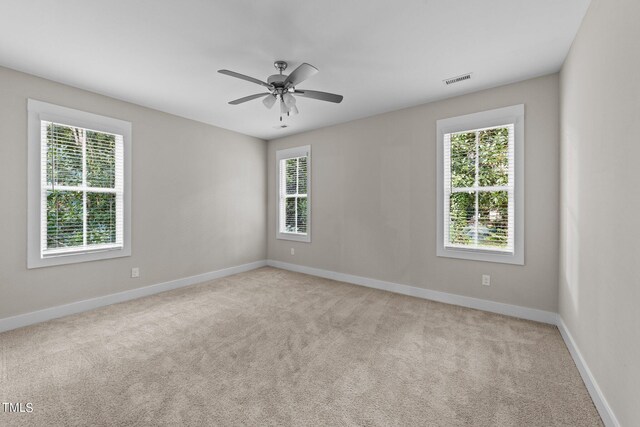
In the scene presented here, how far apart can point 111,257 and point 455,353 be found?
13.7 ft

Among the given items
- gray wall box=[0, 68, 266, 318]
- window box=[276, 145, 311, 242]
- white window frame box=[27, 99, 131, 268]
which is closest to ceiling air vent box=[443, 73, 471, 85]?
window box=[276, 145, 311, 242]

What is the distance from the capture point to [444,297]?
3732 mm

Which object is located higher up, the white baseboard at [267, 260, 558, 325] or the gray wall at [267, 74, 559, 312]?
the gray wall at [267, 74, 559, 312]

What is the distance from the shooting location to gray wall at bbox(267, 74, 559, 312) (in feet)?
10.0

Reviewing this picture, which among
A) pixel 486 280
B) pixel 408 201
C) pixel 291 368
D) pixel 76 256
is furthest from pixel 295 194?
pixel 291 368

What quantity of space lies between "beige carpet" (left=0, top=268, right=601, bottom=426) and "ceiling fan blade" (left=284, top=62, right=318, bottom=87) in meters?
2.42

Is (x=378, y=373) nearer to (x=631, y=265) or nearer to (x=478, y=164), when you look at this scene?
(x=631, y=265)

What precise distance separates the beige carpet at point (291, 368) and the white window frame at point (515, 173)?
69cm

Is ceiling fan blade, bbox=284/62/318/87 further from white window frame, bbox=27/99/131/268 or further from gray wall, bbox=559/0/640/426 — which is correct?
white window frame, bbox=27/99/131/268

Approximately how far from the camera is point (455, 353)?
244 centimetres

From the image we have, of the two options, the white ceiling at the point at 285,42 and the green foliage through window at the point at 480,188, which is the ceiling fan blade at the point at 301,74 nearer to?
the white ceiling at the point at 285,42

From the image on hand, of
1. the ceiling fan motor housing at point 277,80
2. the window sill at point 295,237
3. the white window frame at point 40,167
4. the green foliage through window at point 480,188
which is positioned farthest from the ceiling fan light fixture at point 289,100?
the window sill at point 295,237

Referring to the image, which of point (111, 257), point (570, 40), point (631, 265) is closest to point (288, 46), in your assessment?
point (570, 40)

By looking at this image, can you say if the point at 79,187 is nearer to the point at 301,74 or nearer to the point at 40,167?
the point at 40,167
